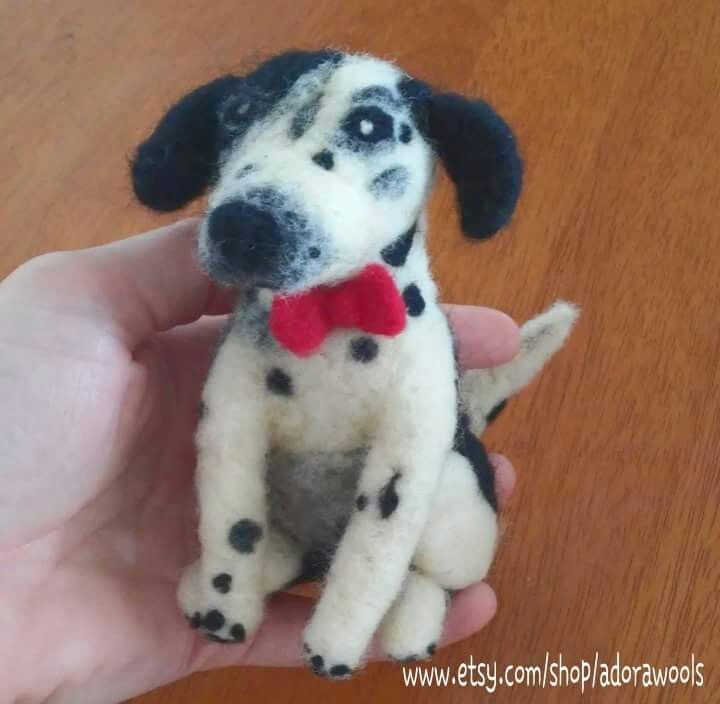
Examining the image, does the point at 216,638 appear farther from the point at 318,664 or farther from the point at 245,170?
the point at 245,170

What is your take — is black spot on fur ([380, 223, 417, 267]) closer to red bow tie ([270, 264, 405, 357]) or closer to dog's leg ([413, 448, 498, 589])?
red bow tie ([270, 264, 405, 357])

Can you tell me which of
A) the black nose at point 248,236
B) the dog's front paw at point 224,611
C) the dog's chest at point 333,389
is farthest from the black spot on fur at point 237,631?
the black nose at point 248,236

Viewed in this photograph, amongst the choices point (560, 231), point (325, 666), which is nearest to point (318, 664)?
point (325, 666)

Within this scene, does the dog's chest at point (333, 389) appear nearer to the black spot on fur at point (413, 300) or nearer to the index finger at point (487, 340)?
the black spot on fur at point (413, 300)

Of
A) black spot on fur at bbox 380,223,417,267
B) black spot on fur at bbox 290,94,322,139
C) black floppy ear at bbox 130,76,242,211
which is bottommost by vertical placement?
black spot on fur at bbox 380,223,417,267

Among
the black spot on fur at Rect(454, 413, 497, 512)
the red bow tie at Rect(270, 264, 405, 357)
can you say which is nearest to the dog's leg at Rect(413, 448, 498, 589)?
the black spot on fur at Rect(454, 413, 497, 512)

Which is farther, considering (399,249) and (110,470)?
(110,470)
